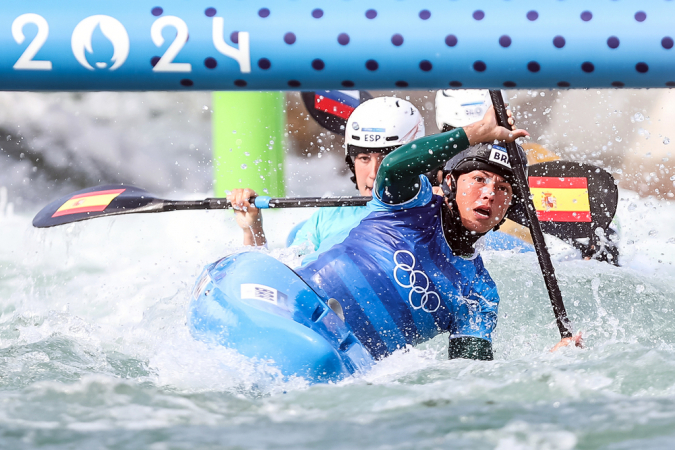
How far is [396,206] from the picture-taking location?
2662 millimetres

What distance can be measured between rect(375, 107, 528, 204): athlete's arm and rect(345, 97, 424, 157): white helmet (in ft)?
2.79

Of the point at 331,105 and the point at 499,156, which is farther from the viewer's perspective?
the point at 331,105

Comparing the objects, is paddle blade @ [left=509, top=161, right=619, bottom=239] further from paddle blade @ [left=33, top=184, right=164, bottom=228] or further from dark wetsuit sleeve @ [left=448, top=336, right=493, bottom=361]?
paddle blade @ [left=33, top=184, right=164, bottom=228]

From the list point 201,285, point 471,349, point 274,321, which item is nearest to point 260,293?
point 274,321

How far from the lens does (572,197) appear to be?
421 cm

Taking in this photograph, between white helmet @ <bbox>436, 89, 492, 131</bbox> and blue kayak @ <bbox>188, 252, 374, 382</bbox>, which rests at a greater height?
white helmet @ <bbox>436, 89, 492, 131</bbox>

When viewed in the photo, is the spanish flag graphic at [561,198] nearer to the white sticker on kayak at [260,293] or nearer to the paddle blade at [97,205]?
the paddle blade at [97,205]

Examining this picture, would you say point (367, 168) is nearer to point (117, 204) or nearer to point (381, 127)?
point (381, 127)

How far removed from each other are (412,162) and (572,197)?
7.07ft

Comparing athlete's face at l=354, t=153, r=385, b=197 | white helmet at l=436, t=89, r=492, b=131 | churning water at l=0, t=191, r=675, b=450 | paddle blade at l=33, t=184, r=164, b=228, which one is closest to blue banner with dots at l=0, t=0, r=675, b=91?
churning water at l=0, t=191, r=675, b=450

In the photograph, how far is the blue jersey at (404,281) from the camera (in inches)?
101

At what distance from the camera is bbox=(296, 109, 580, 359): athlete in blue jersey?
2576mm

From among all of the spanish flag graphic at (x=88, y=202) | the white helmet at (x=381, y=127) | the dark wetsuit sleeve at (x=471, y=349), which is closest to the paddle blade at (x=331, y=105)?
the white helmet at (x=381, y=127)

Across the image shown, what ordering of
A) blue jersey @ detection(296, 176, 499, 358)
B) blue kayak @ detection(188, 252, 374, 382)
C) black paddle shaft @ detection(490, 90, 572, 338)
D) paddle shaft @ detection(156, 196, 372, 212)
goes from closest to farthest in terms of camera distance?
blue kayak @ detection(188, 252, 374, 382)
blue jersey @ detection(296, 176, 499, 358)
black paddle shaft @ detection(490, 90, 572, 338)
paddle shaft @ detection(156, 196, 372, 212)
